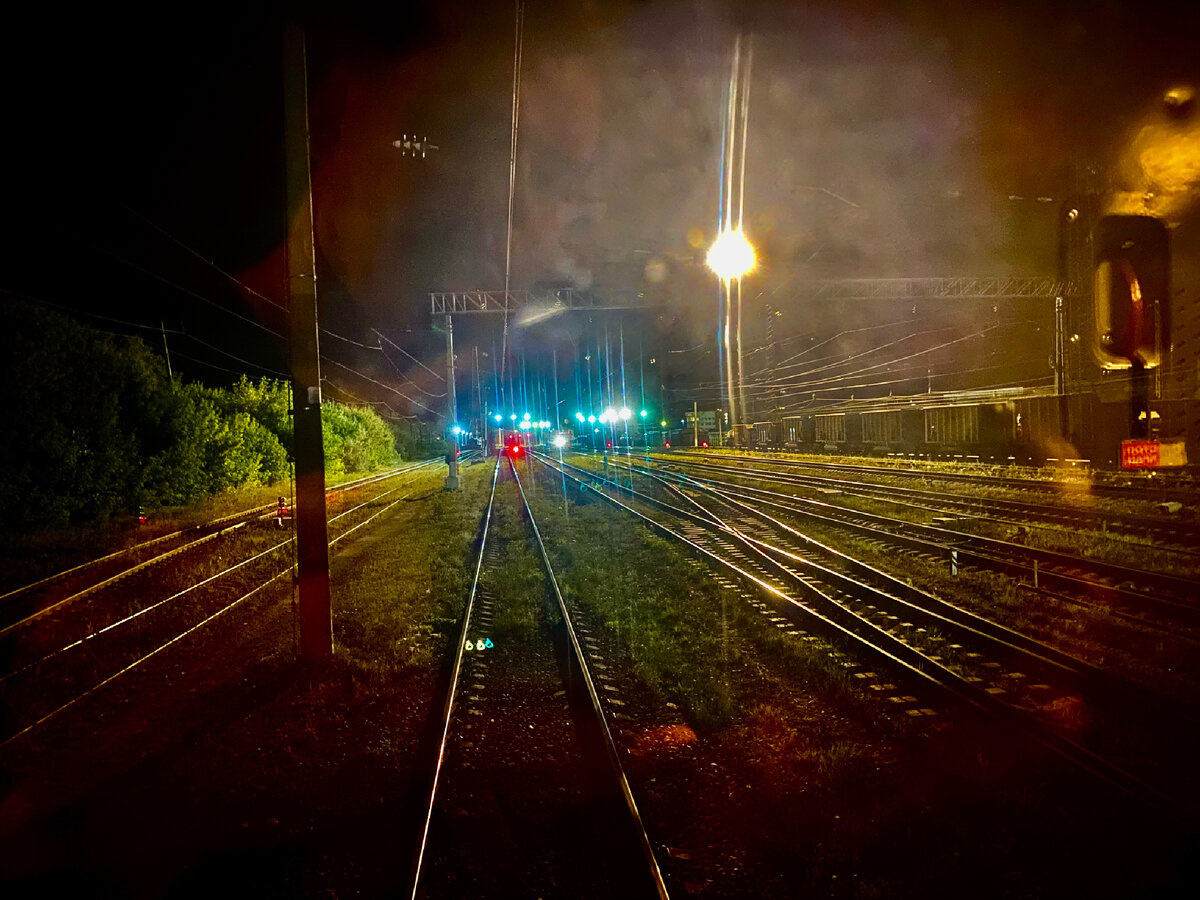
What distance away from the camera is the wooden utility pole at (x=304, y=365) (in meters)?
6.28

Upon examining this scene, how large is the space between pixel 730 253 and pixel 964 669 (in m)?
16.2

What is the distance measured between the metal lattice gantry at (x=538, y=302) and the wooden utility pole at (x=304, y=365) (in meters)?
18.8

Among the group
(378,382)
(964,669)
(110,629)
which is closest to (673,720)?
(964,669)

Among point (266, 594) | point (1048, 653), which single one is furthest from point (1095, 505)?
point (266, 594)

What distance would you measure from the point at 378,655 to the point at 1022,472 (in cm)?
2585

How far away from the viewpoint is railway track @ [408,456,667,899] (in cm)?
350

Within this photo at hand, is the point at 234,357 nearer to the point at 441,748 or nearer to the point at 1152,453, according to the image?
the point at 441,748

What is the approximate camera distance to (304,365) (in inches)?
259

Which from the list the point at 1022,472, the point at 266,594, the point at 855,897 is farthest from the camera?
the point at 1022,472

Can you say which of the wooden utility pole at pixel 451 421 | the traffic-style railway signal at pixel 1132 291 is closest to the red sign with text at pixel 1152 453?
the traffic-style railway signal at pixel 1132 291

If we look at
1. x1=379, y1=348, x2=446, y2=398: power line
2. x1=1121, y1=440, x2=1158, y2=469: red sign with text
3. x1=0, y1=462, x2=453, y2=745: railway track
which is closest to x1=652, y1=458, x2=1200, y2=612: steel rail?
x1=1121, y1=440, x2=1158, y2=469: red sign with text

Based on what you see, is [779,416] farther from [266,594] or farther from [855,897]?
[855,897]

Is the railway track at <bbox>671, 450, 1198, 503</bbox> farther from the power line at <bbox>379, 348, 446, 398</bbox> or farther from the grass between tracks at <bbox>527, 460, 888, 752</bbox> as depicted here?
the power line at <bbox>379, 348, 446, 398</bbox>

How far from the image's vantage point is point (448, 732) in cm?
534
